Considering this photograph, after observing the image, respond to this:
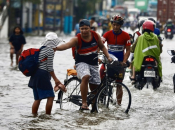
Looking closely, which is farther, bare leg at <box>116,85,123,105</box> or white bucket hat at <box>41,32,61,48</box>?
bare leg at <box>116,85,123,105</box>

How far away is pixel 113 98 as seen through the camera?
10.1 metres

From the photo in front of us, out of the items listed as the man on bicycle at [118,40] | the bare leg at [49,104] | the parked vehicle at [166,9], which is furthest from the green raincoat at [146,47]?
the parked vehicle at [166,9]

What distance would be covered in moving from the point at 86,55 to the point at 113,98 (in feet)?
3.07

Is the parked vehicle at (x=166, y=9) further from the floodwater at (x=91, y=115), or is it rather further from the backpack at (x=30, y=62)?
the backpack at (x=30, y=62)

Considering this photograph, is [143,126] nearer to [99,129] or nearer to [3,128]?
[99,129]

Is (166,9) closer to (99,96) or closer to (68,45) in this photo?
(99,96)

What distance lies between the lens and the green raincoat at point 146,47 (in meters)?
12.3

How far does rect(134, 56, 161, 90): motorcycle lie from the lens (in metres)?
12.6

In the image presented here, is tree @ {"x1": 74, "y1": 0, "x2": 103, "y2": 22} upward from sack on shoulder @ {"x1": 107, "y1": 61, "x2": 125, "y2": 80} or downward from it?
downward

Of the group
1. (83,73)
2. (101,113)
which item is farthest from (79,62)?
(101,113)

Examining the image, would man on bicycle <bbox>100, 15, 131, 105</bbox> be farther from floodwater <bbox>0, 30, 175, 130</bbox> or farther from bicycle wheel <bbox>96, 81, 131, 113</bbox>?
floodwater <bbox>0, 30, 175, 130</bbox>

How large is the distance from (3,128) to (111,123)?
5.34ft

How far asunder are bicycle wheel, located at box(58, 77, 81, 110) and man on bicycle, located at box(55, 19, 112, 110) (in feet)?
1.03

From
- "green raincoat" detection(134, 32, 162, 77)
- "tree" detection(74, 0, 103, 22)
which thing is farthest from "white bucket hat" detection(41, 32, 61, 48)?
"tree" detection(74, 0, 103, 22)
